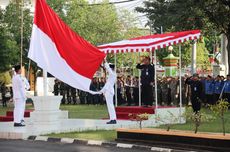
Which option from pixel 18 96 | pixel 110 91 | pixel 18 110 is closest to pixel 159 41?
pixel 110 91

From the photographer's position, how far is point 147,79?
21.0 meters

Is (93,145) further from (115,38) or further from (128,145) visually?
(115,38)

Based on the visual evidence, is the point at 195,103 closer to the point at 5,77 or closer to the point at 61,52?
the point at 61,52

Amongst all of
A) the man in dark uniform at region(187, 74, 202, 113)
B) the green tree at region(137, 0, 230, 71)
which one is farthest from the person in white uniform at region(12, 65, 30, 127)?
the green tree at region(137, 0, 230, 71)

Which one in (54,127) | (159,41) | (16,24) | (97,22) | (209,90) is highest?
(97,22)

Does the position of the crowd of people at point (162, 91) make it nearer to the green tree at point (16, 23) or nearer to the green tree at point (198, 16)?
the green tree at point (198, 16)

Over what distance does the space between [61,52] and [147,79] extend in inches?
163

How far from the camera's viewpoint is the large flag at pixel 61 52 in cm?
1795

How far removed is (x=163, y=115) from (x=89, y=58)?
324 cm

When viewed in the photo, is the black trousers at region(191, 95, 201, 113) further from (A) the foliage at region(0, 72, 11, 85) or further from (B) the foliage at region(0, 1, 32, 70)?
(A) the foliage at region(0, 72, 11, 85)

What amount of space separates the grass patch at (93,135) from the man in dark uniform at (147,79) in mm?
4737

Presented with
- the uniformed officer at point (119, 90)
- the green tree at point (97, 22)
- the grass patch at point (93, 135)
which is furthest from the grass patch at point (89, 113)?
the green tree at point (97, 22)

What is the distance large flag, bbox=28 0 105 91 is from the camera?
58.9 ft

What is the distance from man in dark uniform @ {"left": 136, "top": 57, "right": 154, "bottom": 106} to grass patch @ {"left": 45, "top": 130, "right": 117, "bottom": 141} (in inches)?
187
